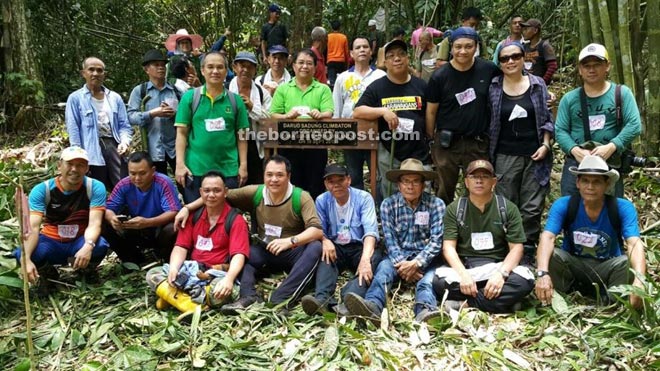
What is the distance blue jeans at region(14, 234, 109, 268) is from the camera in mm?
4691

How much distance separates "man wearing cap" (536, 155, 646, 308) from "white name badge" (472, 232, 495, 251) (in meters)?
0.39

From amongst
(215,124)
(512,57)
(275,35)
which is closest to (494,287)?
(512,57)

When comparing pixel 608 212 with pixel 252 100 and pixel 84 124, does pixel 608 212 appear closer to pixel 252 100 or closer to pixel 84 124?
pixel 252 100

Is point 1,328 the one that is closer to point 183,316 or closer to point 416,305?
point 183,316

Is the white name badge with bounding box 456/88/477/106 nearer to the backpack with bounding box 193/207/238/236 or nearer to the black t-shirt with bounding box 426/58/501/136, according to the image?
the black t-shirt with bounding box 426/58/501/136

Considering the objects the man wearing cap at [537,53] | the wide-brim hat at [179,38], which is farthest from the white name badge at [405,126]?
the wide-brim hat at [179,38]

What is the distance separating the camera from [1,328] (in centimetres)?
418

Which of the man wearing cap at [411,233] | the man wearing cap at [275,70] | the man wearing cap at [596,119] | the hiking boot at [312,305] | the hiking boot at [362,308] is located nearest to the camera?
the hiking boot at [362,308]

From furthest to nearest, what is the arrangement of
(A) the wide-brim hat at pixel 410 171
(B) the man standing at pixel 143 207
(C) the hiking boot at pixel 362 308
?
1. (B) the man standing at pixel 143 207
2. (A) the wide-brim hat at pixel 410 171
3. (C) the hiking boot at pixel 362 308

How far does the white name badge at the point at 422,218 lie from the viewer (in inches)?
183

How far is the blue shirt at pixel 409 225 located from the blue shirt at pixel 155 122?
2.45m

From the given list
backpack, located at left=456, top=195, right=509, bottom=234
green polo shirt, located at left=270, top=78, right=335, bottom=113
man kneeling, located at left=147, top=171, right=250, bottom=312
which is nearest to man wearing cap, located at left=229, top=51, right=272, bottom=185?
green polo shirt, located at left=270, top=78, right=335, bottom=113

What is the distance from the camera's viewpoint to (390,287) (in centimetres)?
442

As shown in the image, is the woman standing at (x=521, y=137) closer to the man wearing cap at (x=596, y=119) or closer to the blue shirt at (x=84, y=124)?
the man wearing cap at (x=596, y=119)
